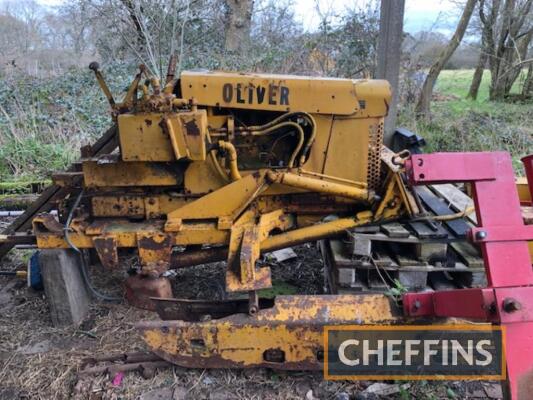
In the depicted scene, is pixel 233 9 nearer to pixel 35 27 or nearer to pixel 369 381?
pixel 35 27

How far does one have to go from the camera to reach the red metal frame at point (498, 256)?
184 centimetres

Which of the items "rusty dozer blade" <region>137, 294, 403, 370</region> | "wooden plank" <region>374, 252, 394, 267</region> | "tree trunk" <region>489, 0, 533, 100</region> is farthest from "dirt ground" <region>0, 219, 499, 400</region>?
"tree trunk" <region>489, 0, 533, 100</region>

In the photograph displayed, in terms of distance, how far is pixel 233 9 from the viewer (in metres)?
9.87

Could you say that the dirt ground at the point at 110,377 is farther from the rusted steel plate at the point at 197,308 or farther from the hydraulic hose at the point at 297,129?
the hydraulic hose at the point at 297,129

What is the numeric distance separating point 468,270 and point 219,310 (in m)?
1.56

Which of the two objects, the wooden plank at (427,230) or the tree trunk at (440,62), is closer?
the wooden plank at (427,230)

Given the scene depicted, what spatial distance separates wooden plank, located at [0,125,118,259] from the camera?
3232mm

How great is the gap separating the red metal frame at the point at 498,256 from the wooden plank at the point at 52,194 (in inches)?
85.2

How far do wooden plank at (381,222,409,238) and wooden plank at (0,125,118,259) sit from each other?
79.4 inches

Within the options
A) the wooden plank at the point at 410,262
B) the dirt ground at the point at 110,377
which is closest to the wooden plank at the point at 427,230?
the wooden plank at the point at 410,262

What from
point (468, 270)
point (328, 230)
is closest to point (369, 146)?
point (328, 230)

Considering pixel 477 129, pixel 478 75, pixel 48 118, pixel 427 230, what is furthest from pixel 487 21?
pixel 48 118

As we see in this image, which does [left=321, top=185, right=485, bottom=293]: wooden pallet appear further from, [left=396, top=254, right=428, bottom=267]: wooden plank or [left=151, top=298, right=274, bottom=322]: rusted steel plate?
[left=151, top=298, right=274, bottom=322]: rusted steel plate

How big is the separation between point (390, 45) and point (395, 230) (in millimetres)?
2696
